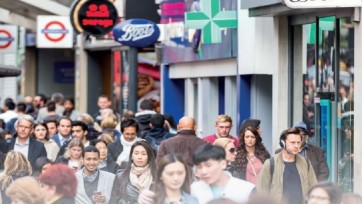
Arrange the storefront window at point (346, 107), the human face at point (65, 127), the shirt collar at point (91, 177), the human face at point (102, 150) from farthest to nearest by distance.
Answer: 1. the human face at point (65, 127)
2. the storefront window at point (346, 107)
3. the human face at point (102, 150)
4. the shirt collar at point (91, 177)

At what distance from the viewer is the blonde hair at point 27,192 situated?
9.86 metres

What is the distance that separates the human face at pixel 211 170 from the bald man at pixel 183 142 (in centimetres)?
585

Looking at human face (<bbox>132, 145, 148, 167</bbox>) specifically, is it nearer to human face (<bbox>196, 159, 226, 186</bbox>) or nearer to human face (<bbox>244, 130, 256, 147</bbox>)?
human face (<bbox>244, 130, 256, 147</bbox>)

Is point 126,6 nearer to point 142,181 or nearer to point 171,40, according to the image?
point 171,40

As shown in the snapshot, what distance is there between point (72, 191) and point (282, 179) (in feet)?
14.9

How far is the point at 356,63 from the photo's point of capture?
19.1m

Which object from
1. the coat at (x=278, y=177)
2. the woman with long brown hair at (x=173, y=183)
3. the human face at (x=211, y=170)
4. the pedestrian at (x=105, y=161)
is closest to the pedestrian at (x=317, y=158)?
the coat at (x=278, y=177)

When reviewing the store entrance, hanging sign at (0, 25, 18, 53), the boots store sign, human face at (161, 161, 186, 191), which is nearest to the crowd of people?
human face at (161, 161, 186, 191)

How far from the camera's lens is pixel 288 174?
1465 centimetres

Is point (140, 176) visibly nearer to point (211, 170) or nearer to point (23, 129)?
point (211, 170)

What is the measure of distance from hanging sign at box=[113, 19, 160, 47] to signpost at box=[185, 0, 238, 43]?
3.47 m

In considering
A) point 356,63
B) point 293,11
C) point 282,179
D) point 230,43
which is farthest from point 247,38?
point 282,179

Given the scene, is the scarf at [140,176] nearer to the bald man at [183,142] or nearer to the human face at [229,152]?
the human face at [229,152]

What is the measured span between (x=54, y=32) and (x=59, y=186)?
3041cm
